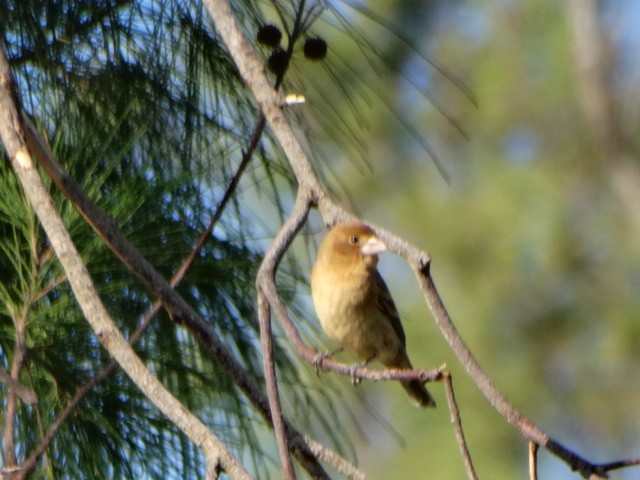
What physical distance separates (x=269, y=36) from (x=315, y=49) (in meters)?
0.09

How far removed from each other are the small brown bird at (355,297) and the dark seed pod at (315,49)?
71cm

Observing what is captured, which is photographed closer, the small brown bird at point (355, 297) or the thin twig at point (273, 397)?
the thin twig at point (273, 397)

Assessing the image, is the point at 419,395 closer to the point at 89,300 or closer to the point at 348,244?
the point at 348,244

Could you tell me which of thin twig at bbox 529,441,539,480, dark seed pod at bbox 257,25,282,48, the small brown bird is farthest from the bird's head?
thin twig at bbox 529,441,539,480

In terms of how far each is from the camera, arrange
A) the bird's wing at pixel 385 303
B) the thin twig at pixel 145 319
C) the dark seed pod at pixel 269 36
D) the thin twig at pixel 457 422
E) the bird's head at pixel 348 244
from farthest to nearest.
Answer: the bird's wing at pixel 385 303 < the bird's head at pixel 348 244 < the dark seed pod at pixel 269 36 < the thin twig at pixel 145 319 < the thin twig at pixel 457 422

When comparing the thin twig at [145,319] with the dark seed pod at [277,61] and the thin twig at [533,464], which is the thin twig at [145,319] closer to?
the dark seed pod at [277,61]

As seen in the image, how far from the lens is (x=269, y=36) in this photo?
189cm

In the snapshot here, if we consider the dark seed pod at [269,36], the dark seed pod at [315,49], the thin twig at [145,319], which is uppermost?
the dark seed pod at [269,36]

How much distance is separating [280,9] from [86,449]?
88cm

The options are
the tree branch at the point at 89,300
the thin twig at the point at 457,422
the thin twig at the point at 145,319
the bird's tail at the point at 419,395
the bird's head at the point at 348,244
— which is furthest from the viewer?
the bird's tail at the point at 419,395

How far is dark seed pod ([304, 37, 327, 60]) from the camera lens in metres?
1.87

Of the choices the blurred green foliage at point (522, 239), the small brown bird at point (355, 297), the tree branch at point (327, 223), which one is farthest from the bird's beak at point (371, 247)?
the blurred green foliage at point (522, 239)

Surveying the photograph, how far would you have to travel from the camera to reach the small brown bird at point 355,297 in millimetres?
2584

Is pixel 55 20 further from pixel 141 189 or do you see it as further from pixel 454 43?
pixel 454 43
